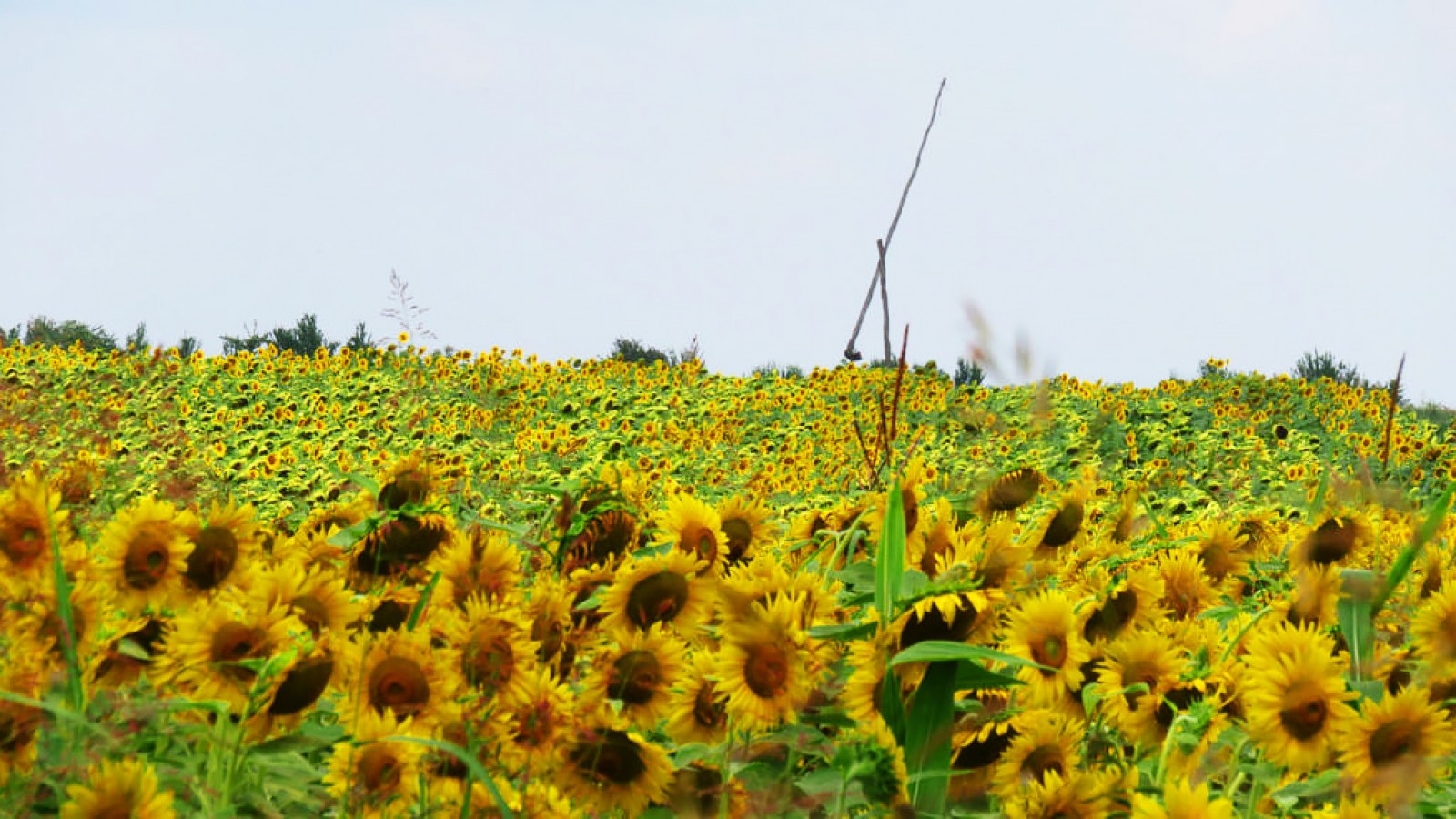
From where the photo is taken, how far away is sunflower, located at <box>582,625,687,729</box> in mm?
1801

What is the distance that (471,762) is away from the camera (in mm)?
1386

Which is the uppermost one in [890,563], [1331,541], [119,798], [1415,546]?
[1331,541]

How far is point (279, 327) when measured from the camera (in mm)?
17328

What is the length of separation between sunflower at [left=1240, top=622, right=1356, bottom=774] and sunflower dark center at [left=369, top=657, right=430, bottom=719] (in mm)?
1209

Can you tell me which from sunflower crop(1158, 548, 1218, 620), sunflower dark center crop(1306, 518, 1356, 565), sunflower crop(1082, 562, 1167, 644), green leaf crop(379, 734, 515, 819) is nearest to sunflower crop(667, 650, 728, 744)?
green leaf crop(379, 734, 515, 819)

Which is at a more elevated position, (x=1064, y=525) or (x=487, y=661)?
(x=1064, y=525)

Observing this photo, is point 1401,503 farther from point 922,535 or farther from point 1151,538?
point 1151,538

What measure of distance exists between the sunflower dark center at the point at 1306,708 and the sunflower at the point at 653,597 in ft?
2.87

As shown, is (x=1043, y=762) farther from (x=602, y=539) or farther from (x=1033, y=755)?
(x=602, y=539)

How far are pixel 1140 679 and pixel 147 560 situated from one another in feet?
5.44

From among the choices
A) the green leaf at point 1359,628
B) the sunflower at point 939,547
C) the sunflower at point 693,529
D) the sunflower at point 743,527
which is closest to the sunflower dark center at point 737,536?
the sunflower at point 743,527

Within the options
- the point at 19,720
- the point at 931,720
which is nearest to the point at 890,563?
the point at 931,720

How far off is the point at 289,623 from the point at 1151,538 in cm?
311

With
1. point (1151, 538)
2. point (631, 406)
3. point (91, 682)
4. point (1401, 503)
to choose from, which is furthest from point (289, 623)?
point (631, 406)
